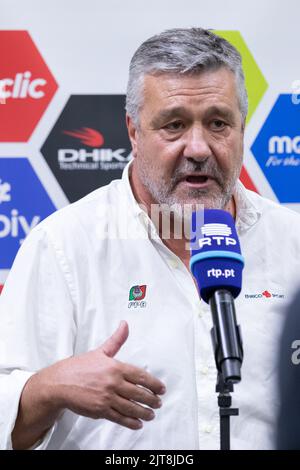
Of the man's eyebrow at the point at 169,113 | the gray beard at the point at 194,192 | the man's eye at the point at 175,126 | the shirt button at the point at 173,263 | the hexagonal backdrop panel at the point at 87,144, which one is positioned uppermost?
the hexagonal backdrop panel at the point at 87,144

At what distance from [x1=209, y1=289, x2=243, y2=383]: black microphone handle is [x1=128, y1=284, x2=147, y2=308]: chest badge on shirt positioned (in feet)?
2.14

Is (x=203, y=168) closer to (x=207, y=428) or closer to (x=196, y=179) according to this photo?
(x=196, y=179)

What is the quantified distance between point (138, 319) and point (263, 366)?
296 millimetres

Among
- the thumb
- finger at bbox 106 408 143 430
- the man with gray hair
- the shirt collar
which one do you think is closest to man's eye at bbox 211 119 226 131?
the man with gray hair

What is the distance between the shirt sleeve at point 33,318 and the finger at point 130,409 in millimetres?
275

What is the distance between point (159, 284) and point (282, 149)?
0.69 meters

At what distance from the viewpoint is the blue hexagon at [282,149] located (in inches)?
89.0

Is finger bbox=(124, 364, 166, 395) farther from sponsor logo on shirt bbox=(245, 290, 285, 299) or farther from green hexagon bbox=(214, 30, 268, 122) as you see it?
green hexagon bbox=(214, 30, 268, 122)

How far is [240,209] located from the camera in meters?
1.95

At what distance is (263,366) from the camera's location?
176 centimetres

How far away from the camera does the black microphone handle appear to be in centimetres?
106

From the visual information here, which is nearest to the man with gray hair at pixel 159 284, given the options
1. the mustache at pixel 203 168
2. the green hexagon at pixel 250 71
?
the mustache at pixel 203 168

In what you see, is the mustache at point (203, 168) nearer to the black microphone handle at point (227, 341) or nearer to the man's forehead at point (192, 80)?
the man's forehead at point (192, 80)
